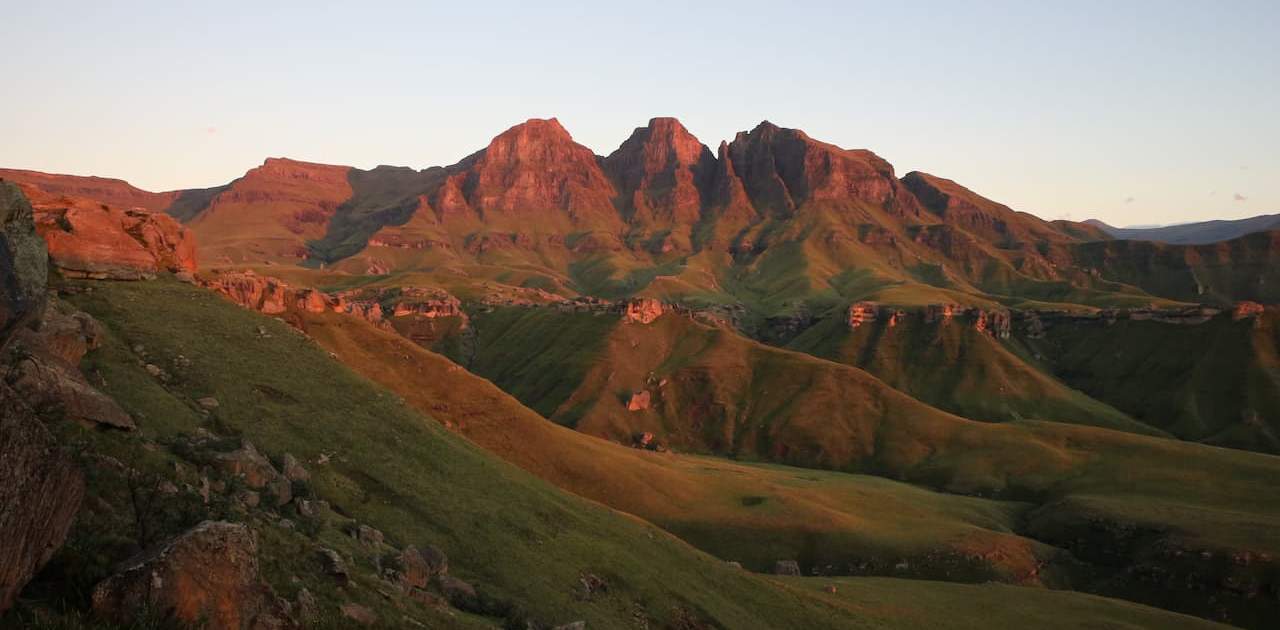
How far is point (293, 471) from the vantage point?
43.0m

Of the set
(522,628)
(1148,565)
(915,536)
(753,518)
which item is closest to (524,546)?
(522,628)

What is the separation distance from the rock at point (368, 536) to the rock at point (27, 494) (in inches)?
855

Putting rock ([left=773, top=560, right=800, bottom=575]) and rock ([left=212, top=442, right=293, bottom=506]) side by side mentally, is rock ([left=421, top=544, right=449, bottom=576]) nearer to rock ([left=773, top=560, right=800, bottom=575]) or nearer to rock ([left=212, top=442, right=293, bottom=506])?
rock ([left=212, top=442, right=293, bottom=506])

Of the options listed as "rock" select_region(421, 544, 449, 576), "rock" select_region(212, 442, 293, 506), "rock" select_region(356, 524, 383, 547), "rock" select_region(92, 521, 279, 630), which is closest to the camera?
"rock" select_region(92, 521, 279, 630)

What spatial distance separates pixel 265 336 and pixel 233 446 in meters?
31.3

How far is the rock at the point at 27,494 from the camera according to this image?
15680 mm

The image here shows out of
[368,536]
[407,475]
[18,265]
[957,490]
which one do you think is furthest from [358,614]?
[957,490]

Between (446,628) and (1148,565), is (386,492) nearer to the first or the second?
(446,628)

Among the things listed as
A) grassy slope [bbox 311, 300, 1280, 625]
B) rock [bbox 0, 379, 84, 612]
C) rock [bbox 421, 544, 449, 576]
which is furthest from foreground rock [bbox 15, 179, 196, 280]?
rock [bbox 0, 379, 84, 612]

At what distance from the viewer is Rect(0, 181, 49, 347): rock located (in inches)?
876

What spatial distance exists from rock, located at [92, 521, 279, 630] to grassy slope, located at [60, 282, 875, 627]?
2267cm

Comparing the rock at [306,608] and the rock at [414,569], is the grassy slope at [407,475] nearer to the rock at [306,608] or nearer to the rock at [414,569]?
the rock at [414,569]

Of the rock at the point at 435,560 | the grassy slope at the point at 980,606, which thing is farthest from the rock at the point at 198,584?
the grassy slope at the point at 980,606

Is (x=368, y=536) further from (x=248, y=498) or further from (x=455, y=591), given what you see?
(x=248, y=498)
